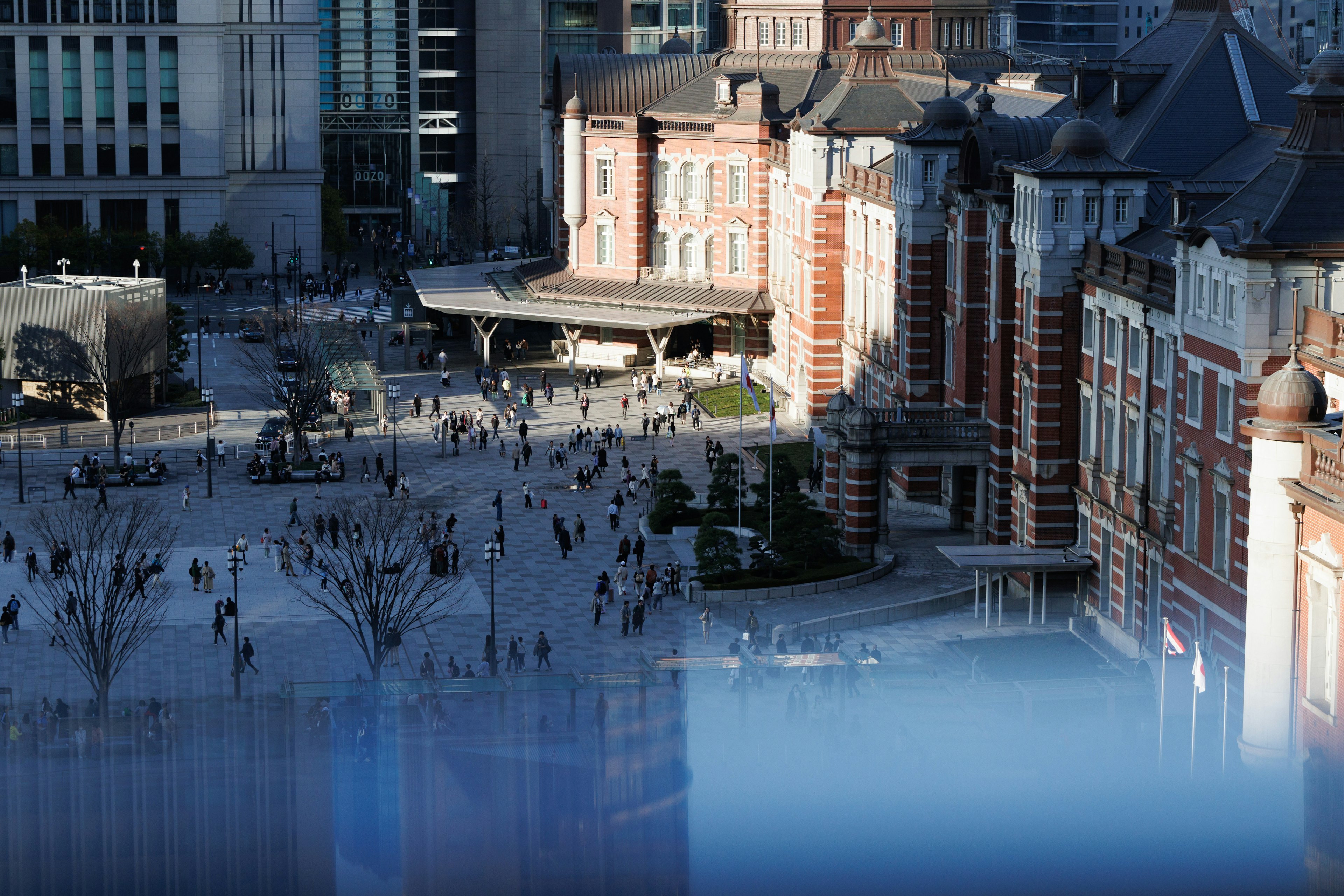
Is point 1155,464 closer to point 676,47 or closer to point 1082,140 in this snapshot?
point 1082,140

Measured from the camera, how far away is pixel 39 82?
5094 inches

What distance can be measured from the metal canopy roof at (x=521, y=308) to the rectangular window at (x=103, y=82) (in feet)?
98.4

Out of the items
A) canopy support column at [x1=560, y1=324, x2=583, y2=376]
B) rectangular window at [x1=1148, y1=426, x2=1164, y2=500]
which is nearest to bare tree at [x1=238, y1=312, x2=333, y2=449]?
canopy support column at [x1=560, y1=324, x2=583, y2=376]

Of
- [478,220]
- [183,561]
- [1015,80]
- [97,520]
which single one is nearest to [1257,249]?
[97,520]

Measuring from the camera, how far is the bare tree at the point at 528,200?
506 feet

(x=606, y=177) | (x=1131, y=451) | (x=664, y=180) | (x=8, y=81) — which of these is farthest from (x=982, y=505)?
(x=8, y=81)

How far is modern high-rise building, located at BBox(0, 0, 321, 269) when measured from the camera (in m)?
129

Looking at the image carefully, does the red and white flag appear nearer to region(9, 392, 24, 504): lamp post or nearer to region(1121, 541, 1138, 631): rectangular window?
region(1121, 541, 1138, 631): rectangular window

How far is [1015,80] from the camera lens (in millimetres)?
98125

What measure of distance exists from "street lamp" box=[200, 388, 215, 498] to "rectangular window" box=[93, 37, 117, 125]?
48905 millimetres

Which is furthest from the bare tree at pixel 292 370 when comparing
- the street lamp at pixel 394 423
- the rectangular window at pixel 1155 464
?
the rectangular window at pixel 1155 464

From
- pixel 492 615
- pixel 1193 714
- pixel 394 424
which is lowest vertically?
pixel 492 615

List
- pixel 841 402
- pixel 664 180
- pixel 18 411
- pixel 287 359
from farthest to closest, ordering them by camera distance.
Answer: pixel 664 180 < pixel 287 359 < pixel 18 411 < pixel 841 402

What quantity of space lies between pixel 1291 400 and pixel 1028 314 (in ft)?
103
